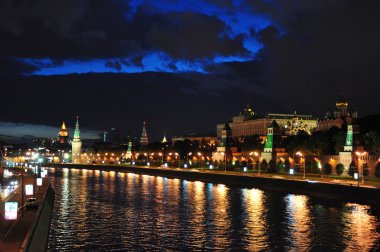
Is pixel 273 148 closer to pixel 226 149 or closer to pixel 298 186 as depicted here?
pixel 226 149

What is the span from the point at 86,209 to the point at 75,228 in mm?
10282

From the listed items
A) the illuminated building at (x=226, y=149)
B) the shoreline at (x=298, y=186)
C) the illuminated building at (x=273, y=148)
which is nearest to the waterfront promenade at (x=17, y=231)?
A: the shoreline at (x=298, y=186)

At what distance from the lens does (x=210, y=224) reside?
35.3 m

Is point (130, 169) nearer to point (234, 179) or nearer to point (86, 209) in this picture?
point (234, 179)

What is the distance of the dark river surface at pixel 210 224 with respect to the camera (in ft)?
92.8

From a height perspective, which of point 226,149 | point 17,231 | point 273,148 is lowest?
point 17,231

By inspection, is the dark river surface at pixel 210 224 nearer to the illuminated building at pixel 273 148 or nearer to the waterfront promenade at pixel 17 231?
the waterfront promenade at pixel 17 231

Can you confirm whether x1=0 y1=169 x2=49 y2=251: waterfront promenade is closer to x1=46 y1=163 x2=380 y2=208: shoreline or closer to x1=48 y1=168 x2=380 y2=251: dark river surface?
x1=48 y1=168 x2=380 y2=251: dark river surface

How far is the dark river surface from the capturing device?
92.8ft

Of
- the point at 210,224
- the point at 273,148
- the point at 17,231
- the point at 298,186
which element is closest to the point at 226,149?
the point at 273,148

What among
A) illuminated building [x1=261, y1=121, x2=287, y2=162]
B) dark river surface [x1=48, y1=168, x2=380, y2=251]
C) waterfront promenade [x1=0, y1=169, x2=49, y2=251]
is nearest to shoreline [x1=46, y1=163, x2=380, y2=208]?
dark river surface [x1=48, y1=168, x2=380, y2=251]

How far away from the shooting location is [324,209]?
1750 inches

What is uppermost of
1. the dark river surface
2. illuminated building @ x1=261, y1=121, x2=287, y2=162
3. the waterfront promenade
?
illuminated building @ x1=261, y1=121, x2=287, y2=162

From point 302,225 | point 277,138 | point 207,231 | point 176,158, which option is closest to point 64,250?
point 207,231
